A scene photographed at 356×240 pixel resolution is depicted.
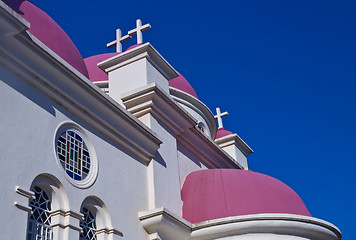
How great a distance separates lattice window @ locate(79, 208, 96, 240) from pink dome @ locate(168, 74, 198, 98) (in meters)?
6.57

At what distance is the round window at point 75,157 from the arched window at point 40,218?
0.49m

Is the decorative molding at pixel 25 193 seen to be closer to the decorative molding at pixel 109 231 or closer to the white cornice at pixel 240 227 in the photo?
the decorative molding at pixel 109 231

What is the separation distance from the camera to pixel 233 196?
9367mm

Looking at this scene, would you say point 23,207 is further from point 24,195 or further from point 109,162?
point 109,162

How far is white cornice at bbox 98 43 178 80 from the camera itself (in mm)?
10156

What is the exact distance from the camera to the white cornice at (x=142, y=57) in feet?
33.3

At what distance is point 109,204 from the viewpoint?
7.72 m

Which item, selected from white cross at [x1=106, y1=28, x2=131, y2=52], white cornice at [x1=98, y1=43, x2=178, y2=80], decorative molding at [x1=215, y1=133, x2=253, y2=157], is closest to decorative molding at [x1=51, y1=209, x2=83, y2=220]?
white cornice at [x1=98, y1=43, x2=178, y2=80]

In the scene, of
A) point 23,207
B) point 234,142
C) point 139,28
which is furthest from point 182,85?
point 23,207

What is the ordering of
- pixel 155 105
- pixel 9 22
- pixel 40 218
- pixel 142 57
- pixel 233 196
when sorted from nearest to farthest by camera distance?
1. pixel 9 22
2. pixel 40 218
3. pixel 233 196
4. pixel 155 105
5. pixel 142 57

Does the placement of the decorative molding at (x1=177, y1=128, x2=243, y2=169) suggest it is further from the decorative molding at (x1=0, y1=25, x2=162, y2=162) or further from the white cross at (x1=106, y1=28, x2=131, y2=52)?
the white cross at (x1=106, y1=28, x2=131, y2=52)

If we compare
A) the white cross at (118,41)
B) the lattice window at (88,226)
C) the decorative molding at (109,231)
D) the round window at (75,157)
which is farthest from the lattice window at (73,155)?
the white cross at (118,41)

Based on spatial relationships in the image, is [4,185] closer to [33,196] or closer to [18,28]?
[33,196]

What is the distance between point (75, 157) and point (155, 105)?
2.46 meters
